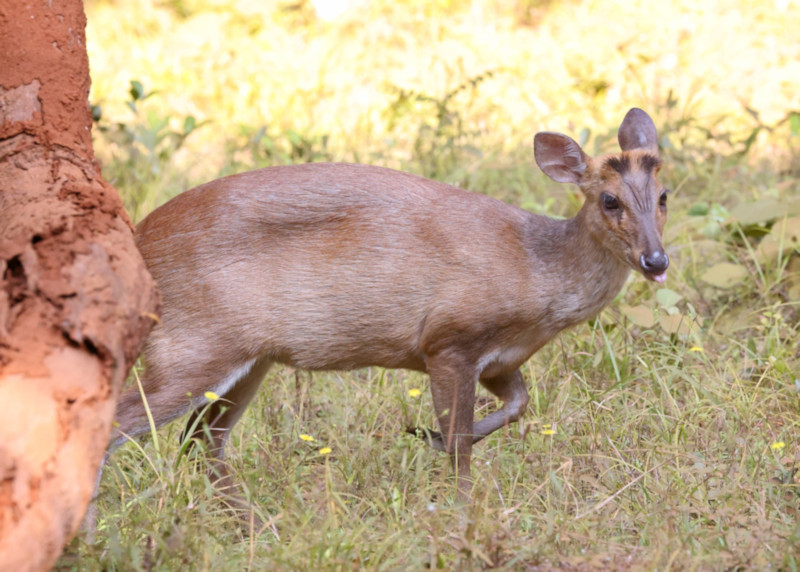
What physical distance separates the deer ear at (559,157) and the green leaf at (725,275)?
1.25 meters

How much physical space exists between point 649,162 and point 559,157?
1.51 ft

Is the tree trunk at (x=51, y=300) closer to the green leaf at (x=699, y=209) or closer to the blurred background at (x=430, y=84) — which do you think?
the blurred background at (x=430, y=84)

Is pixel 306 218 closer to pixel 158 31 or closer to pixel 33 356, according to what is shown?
pixel 33 356

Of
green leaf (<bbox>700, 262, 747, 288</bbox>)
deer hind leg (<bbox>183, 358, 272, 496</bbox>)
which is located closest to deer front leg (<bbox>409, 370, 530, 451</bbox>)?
deer hind leg (<bbox>183, 358, 272, 496</bbox>)

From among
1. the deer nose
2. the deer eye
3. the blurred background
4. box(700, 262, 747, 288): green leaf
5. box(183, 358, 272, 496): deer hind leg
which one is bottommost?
box(183, 358, 272, 496): deer hind leg

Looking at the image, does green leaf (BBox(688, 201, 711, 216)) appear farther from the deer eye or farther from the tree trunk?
the tree trunk

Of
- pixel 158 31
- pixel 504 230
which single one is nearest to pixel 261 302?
pixel 504 230

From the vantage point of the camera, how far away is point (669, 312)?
17.6 feet

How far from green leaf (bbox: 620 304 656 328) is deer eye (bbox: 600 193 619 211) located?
2.72ft

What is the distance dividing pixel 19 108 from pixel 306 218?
1282 mm

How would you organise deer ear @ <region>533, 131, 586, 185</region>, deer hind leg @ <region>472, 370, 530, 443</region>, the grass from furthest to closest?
deer ear @ <region>533, 131, 586, 185</region>, deer hind leg @ <region>472, 370, 530, 443</region>, the grass

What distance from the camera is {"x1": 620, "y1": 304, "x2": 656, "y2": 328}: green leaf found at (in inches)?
208

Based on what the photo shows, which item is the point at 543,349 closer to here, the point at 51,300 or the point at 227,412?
the point at 227,412

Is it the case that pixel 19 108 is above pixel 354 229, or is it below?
above
